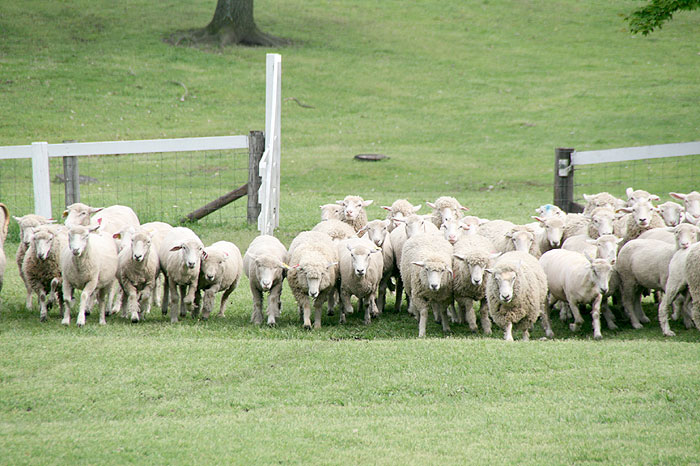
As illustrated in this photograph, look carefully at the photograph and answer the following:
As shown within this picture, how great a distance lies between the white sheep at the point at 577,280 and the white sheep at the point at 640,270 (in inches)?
16.0

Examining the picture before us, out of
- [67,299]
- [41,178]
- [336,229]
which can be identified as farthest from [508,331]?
[41,178]

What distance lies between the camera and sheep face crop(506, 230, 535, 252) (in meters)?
10.5

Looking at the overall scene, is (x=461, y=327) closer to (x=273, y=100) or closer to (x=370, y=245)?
(x=370, y=245)

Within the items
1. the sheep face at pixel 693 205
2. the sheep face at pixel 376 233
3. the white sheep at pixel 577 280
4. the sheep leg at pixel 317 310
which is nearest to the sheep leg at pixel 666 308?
the white sheep at pixel 577 280

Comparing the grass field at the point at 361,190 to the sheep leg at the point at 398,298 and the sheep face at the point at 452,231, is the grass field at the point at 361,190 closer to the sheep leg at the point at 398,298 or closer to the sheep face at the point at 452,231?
the sheep leg at the point at 398,298

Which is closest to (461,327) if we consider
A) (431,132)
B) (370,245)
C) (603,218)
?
(370,245)

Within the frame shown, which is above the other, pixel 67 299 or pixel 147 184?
pixel 147 184

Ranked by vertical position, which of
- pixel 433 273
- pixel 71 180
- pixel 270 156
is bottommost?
pixel 433 273

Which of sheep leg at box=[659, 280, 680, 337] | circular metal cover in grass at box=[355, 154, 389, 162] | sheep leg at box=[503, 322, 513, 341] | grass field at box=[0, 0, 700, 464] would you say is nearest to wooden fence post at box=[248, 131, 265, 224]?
grass field at box=[0, 0, 700, 464]

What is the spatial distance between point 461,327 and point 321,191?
11539 mm

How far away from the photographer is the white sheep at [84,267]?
31.4 ft

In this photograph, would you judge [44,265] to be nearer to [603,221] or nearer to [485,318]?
[485,318]

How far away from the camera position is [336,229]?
1175cm

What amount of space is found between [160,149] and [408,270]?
654cm
